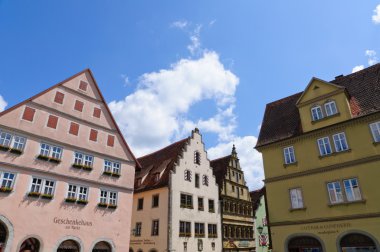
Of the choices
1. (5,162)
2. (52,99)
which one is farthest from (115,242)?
(52,99)

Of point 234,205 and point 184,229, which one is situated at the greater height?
point 234,205

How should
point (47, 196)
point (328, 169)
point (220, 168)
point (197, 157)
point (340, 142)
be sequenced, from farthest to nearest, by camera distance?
1. point (220, 168)
2. point (197, 157)
3. point (47, 196)
4. point (340, 142)
5. point (328, 169)

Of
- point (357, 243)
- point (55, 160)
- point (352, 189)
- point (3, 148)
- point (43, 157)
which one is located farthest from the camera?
point (55, 160)

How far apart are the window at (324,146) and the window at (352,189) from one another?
97.4 inches

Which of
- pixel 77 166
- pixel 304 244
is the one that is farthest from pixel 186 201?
pixel 304 244

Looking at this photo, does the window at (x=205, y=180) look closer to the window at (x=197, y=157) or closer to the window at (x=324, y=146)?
the window at (x=197, y=157)

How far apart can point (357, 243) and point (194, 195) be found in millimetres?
19488

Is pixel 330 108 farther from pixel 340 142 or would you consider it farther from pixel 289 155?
pixel 289 155

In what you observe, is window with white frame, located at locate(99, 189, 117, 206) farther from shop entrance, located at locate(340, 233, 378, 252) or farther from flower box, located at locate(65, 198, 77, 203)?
shop entrance, located at locate(340, 233, 378, 252)

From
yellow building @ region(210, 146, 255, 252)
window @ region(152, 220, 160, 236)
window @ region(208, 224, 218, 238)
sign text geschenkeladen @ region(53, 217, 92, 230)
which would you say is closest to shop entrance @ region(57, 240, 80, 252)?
sign text geschenkeladen @ region(53, 217, 92, 230)

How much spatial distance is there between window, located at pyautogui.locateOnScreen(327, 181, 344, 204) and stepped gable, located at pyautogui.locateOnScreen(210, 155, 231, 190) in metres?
20.0

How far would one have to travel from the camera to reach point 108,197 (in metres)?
24.8

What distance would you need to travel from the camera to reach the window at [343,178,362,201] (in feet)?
60.1

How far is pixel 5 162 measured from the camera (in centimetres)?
1953
